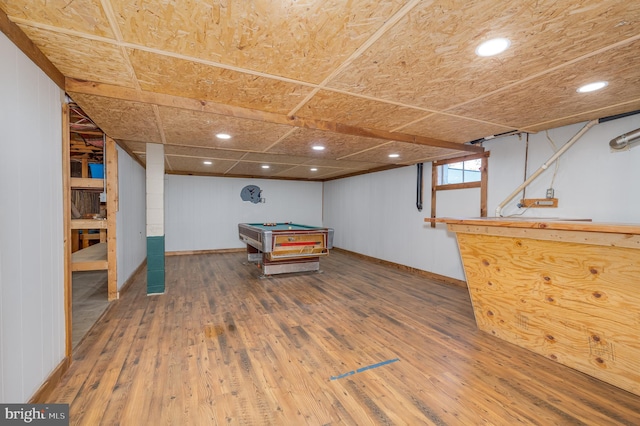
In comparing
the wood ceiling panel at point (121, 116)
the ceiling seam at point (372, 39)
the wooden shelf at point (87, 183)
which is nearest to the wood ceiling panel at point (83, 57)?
the wood ceiling panel at point (121, 116)

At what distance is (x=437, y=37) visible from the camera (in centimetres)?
157

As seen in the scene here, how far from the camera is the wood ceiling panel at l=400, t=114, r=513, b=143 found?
3025 millimetres

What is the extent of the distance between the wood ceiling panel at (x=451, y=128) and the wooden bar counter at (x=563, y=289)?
115cm

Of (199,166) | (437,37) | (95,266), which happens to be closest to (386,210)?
(199,166)

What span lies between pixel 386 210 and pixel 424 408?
16.2 feet

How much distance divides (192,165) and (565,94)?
21.5ft

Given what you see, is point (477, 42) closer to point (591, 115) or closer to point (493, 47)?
point (493, 47)

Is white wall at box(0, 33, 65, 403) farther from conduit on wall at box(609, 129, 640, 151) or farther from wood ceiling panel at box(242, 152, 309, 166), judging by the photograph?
conduit on wall at box(609, 129, 640, 151)

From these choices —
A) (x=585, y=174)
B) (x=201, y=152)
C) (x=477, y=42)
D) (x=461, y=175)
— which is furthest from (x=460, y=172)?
(x=201, y=152)

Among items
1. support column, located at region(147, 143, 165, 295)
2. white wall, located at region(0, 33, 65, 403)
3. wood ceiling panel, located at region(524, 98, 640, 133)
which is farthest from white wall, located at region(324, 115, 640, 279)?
white wall, located at region(0, 33, 65, 403)

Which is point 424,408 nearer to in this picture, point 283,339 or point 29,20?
point 283,339

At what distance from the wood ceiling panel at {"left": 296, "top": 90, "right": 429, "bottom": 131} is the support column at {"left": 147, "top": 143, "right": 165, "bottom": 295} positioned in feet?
8.76

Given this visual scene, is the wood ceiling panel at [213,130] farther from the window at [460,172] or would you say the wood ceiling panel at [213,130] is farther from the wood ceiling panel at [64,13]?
the window at [460,172]

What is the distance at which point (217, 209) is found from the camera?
7891mm
